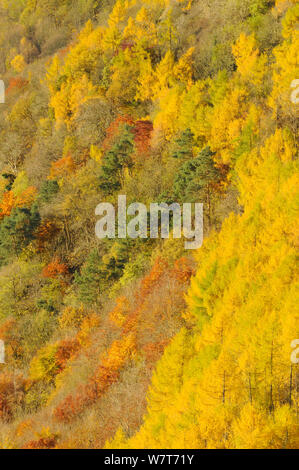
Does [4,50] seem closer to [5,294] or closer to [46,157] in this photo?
[46,157]

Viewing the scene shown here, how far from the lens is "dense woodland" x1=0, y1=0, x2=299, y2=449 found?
26688 millimetres

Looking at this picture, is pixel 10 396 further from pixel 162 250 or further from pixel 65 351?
pixel 162 250

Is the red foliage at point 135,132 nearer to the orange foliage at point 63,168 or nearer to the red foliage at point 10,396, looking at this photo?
the orange foliage at point 63,168

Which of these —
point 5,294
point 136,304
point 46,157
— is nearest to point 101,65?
point 46,157

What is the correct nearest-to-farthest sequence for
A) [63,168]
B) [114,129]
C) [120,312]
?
[120,312] → [63,168] → [114,129]

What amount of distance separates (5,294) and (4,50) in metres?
94.2

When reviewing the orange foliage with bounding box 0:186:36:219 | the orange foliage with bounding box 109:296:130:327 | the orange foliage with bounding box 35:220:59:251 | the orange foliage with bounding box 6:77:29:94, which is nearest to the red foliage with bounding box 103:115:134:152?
the orange foliage with bounding box 0:186:36:219

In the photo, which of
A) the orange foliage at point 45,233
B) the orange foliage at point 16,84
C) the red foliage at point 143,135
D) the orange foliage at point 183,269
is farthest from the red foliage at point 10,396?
the orange foliage at point 16,84

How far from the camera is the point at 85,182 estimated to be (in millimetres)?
58938

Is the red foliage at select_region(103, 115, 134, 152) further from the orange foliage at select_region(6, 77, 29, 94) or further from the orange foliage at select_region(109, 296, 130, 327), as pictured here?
the orange foliage at select_region(6, 77, 29, 94)

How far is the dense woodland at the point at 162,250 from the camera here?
26.7 meters

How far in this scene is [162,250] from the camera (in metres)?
46.2

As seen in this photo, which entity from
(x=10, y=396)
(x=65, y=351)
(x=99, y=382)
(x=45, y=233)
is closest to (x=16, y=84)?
(x=45, y=233)

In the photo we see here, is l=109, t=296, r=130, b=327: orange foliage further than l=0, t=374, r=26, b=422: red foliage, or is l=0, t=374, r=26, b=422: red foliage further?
l=109, t=296, r=130, b=327: orange foliage
